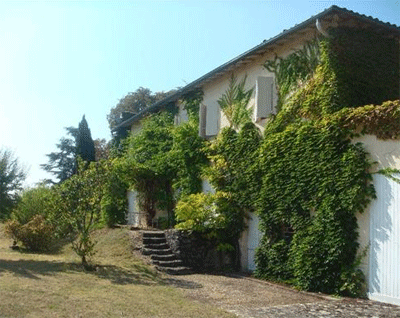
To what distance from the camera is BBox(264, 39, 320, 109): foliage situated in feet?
44.7

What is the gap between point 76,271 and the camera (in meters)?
12.7

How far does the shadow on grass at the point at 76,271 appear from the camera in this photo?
11945 millimetres

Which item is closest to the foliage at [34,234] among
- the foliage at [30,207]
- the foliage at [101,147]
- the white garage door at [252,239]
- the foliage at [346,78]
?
the foliage at [30,207]

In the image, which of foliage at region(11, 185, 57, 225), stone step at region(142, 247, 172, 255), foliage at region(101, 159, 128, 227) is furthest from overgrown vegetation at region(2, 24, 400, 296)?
foliage at region(101, 159, 128, 227)

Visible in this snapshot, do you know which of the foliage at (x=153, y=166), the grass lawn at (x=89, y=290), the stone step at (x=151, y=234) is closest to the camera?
the grass lawn at (x=89, y=290)

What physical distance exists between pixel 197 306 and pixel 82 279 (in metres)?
3.59

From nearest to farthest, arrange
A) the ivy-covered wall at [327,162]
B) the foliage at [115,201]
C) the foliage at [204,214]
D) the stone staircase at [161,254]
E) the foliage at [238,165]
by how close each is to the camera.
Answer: the ivy-covered wall at [327,162] < the stone staircase at [161,254] < the foliage at [238,165] < the foliage at [204,214] < the foliage at [115,201]

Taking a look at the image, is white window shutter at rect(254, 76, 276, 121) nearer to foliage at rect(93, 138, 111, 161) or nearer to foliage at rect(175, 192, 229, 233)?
foliage at rect(175, 192, 229, 233)

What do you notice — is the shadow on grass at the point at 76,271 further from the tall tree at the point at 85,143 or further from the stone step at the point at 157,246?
the tall tree at the point at 85,143

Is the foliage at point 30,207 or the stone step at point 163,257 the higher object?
the foliage at point 30,207

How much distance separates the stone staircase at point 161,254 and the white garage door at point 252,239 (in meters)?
2.04

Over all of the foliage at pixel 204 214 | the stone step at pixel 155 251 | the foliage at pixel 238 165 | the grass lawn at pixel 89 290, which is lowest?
the grass lawn at pixel 89 290

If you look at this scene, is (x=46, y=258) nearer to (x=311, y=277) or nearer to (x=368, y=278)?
(x=311, y=277)

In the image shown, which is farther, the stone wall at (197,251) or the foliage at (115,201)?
the foliage at (115,201)
